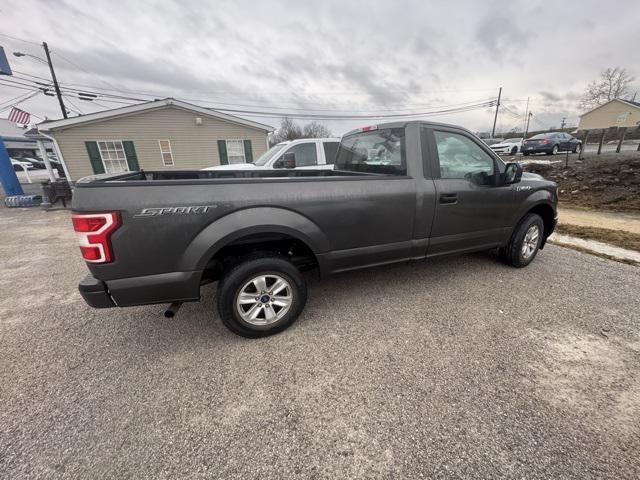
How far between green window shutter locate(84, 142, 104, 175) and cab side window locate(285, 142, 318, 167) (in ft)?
34.2

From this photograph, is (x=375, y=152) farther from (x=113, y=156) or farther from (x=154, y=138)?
(x=113, y=156)

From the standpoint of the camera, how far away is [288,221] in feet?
7.75

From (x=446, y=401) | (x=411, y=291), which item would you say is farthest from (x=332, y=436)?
(x=411, y=291)

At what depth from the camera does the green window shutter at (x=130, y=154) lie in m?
12.8

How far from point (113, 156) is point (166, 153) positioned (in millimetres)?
2119

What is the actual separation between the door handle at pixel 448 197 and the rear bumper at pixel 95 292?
3056 millimetres

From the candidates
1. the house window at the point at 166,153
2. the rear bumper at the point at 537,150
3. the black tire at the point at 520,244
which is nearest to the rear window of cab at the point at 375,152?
the black tire at the point at 520,244

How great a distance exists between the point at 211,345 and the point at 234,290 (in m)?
0.61

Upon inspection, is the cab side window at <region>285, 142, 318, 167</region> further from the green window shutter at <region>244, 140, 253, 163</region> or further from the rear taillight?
the green window shutter at <region>244, 140, 253, 163</region>

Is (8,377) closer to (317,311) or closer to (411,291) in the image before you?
(317,311)

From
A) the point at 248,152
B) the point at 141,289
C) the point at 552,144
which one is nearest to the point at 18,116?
the point at 248,152

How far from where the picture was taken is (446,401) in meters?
1.91

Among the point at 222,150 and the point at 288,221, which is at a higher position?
the point at 222,150

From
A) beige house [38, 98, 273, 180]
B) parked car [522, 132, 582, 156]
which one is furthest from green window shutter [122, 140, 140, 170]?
parked car [522, 132, 582, 156]
